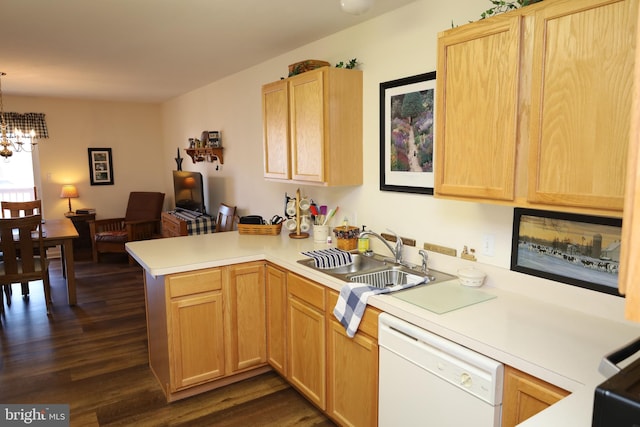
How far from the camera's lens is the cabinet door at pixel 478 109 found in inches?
64.9

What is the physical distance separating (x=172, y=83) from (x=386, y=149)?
3528 mm

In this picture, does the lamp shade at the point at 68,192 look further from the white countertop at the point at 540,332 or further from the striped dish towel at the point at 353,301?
the striped dish towel at the point at 353,301

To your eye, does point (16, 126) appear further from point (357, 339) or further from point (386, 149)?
point (357, 339)

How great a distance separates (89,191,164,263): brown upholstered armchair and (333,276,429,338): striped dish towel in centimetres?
487

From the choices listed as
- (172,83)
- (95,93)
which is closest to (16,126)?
(95,93)

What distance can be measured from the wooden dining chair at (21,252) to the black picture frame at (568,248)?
402cm

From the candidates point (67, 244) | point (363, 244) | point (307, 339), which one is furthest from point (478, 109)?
point (67, 244)

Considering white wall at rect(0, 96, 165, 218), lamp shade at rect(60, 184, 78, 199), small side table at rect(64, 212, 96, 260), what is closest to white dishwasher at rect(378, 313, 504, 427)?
small side table at rect(64, 212, 96, 260)

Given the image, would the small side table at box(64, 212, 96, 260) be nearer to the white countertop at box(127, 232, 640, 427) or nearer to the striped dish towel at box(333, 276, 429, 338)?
the white countertop at box(127, 232, 640, 427)

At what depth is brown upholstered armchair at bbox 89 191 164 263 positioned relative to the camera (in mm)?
6155

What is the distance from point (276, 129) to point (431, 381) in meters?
2.16

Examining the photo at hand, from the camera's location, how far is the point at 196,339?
8.88 feet

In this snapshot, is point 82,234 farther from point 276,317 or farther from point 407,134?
point 407,134

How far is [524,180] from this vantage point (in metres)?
1.63
